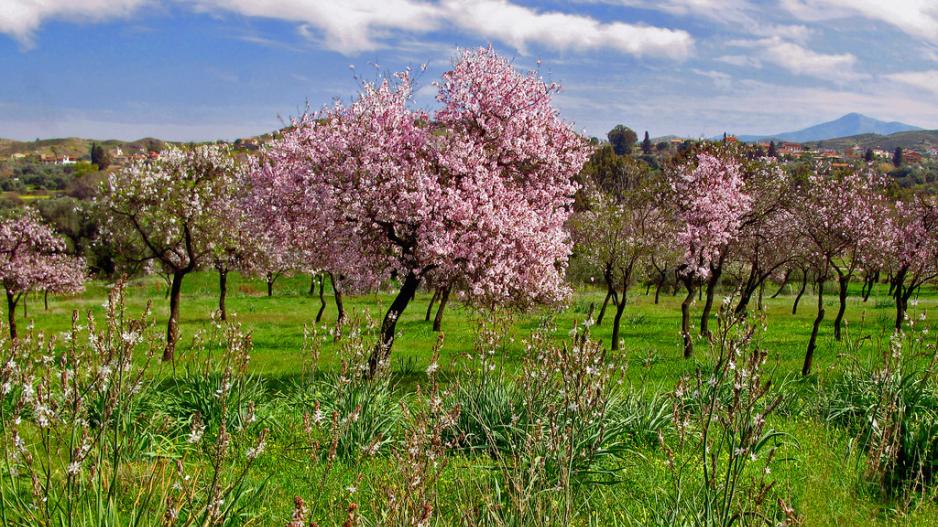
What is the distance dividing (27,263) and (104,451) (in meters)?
29.3

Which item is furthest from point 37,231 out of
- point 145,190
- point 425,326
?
point 425,326

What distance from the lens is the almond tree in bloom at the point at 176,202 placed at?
2166 centimetres

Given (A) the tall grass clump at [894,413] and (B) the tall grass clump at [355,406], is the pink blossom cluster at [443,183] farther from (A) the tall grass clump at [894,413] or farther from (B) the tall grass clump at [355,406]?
(A) the tall grass clump at [894,413]

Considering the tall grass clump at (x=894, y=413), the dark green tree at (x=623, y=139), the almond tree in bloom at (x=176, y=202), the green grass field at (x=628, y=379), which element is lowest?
the green grass field at (x=628, y=379)

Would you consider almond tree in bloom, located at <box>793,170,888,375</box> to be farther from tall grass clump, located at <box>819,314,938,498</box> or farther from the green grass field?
tall grass clump, located at <box>819,314,938,498</box>

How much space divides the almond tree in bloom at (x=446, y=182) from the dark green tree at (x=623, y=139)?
563 feet

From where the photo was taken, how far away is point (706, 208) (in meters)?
21.8

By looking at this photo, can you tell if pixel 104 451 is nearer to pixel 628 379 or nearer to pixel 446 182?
pixel 446 182

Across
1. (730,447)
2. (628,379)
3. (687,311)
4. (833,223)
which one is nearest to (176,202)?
(628,379)

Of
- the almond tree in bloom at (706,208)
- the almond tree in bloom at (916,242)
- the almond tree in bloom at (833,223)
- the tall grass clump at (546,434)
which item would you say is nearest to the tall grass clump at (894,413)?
the tall grass clump at (546,434)

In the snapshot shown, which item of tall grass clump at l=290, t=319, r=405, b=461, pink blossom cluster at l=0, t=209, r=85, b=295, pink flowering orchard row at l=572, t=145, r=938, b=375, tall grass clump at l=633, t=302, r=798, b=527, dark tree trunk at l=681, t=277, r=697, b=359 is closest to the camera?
tall grass clump at l=633, t=302, r=798, b=527

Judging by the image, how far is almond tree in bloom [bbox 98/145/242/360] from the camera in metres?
21.7

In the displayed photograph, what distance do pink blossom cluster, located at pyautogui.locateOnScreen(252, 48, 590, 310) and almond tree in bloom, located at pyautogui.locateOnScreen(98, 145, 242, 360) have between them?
6.57 meters

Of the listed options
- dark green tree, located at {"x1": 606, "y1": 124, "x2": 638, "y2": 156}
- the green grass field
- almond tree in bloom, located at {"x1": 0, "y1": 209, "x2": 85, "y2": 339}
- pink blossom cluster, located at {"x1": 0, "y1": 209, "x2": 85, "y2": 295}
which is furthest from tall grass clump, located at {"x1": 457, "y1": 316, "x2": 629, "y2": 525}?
dark green tree, located at {"x1": 606, "y1": 124, "x2": 638, "y2": 156}
